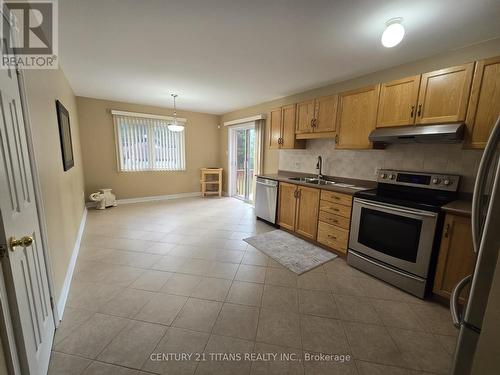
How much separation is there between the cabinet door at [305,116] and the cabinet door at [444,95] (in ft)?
4.68

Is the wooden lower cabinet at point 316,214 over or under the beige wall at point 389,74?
under

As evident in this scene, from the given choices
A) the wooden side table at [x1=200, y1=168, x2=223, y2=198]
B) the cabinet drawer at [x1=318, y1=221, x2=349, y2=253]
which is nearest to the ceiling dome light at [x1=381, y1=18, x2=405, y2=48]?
the cabinet drawer at [x1=318, y1=221, x2=349, y2=253]

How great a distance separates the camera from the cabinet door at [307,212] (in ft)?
10.2

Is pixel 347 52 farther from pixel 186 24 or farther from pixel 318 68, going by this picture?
pixel 186 24

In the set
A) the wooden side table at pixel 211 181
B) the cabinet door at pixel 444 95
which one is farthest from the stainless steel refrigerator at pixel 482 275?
the wooden side table at pixel 211 181

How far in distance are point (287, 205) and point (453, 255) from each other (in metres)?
2.11

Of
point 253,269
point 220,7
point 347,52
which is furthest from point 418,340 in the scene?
point 220,7

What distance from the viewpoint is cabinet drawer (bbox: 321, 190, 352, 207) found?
2.67 m

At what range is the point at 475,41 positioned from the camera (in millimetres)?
2010

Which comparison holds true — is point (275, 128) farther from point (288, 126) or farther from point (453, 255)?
point (453, 255)

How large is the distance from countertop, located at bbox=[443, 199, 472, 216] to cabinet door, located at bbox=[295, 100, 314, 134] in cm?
200

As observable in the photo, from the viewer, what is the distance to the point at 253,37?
6.53ft

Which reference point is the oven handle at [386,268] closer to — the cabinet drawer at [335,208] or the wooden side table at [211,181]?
the cabinet drawer at [335,208]

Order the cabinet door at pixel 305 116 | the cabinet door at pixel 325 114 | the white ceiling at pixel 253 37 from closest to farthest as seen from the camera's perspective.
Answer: the white ceiling at pixel 253 37 → the cabinet door at pixel 325 114 → the cabinet door at pixel 305 116
